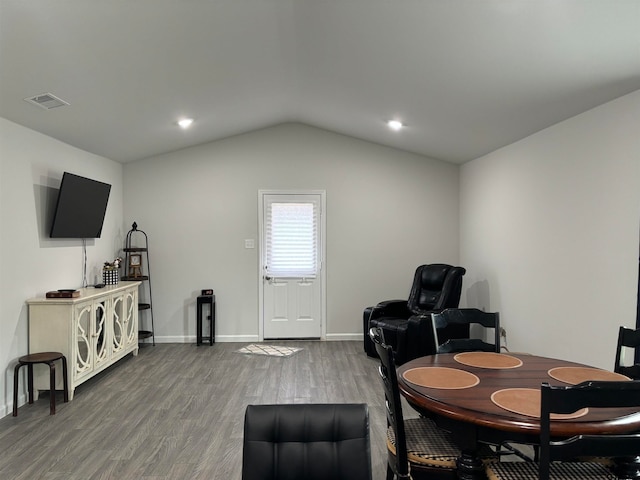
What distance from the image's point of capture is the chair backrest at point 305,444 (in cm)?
156

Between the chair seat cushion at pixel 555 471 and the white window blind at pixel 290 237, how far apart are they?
14.0 feet

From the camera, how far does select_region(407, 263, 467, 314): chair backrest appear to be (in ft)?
15.7

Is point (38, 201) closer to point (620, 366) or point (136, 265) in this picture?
point (136, 265)

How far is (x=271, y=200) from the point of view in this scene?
5.86m

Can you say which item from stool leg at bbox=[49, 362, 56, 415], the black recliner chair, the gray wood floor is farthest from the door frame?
stool leg at bbox=[49, 362, 56, 415]

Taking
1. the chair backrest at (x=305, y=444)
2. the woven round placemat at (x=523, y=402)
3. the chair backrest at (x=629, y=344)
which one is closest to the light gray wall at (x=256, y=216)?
the chair backrest at (x=629, y=344)

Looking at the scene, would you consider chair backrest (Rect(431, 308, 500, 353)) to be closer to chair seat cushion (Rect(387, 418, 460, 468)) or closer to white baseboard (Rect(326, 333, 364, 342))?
chair seat cushion (Rect(387, 418, 460, 468))

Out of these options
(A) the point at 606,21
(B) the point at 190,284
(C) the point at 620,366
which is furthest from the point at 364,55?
(B) the point at 190,284

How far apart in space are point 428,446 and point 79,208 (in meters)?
4.08

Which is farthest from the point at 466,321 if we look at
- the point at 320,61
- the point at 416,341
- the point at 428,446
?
the point at 320,61

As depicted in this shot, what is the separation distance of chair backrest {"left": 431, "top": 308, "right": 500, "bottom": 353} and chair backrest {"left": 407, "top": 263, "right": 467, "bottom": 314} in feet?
6.53

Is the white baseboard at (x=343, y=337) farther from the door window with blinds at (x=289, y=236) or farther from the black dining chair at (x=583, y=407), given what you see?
the black dining chair at (x=583, y=407)

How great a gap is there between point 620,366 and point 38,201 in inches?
183

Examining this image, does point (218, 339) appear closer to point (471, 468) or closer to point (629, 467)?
point (471, 468)
